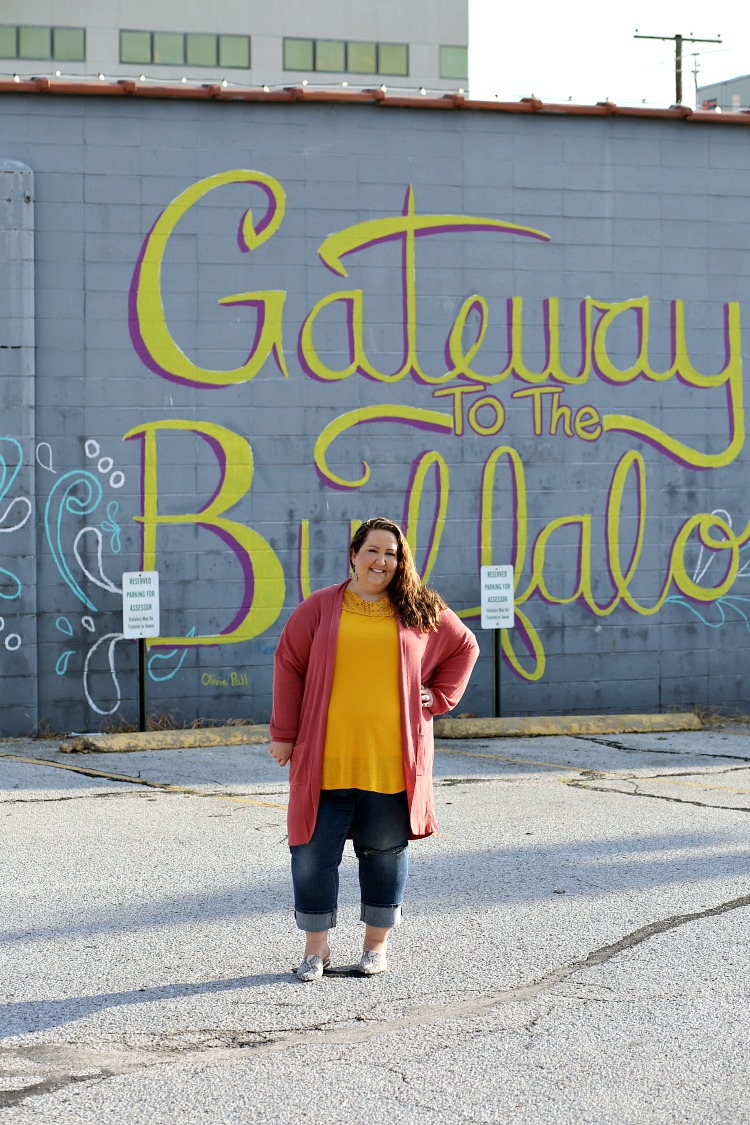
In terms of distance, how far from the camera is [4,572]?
11641 mm

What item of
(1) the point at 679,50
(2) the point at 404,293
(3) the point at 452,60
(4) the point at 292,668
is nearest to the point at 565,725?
(2) the point at 404,293

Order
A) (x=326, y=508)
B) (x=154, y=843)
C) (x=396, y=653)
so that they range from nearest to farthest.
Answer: (x=396, y=653) → (x=154, y=843) → (x=326, y=508)

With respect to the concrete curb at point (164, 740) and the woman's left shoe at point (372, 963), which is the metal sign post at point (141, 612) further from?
the woman's left shoe at point (372, 963)

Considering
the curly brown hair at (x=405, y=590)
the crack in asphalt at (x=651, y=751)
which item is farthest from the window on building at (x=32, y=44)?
the curly brown hair at (x=405, y=590)

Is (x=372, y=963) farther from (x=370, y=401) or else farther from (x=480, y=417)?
(x=480, y=417)

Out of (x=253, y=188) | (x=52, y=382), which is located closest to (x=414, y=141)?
(x=253, y=188)

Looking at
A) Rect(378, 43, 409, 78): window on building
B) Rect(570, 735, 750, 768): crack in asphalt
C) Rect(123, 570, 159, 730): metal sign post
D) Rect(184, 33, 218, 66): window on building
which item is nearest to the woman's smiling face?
Rect(570, 735, 750, 768): crack in asphalt

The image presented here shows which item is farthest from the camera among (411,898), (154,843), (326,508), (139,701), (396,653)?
(326,508)

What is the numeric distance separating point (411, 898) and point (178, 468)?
6358 mm

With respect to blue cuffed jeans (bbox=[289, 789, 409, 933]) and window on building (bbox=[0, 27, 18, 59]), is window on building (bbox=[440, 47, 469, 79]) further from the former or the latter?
blue cuffed jeans (bbox=[289, 789, 409, 933])

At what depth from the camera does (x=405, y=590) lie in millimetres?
5438

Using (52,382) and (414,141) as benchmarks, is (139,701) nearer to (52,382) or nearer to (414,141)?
(52,382)

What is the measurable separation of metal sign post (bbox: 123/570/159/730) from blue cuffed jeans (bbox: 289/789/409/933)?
6255 mm

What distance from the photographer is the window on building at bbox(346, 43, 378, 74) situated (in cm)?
4359
